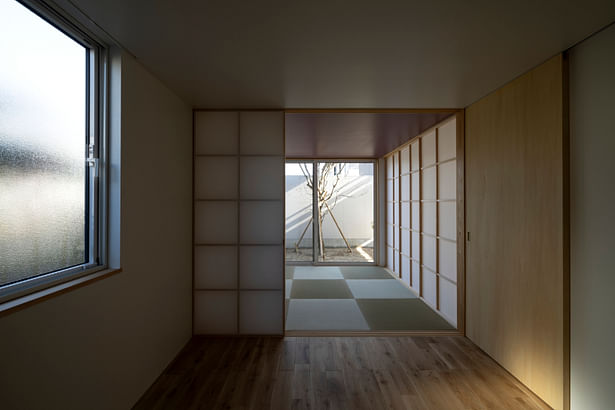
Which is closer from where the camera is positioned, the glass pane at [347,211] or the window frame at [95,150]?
the window frame at [95,150]

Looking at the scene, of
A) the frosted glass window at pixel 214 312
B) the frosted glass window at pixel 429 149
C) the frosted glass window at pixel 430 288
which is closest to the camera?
the frosted glass window at pixel 214 312

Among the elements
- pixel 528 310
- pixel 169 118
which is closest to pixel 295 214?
pixel 169 118

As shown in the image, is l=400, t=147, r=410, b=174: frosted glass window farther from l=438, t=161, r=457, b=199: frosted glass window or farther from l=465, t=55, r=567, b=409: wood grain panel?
l=465, t=55, r=567, b=409: wood grain panel

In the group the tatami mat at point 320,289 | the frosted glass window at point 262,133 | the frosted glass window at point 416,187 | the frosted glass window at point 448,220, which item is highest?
the frosted glass window at point 262,133

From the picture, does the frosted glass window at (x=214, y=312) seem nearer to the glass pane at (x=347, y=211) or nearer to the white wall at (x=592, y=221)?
the white wall at (x=592, y=221)

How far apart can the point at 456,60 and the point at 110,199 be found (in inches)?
93.2

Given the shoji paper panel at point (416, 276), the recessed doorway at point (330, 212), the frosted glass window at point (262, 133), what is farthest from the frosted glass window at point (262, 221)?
the recessed doorway at point (330, 212)

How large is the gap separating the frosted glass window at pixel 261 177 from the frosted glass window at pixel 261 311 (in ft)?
3.22

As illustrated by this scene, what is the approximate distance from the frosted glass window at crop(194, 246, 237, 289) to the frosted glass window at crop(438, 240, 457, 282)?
7.63ft

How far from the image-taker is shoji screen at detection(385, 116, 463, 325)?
353cm

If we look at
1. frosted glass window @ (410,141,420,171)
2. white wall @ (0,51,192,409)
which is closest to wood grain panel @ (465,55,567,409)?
frosted glass window @ (410,141,420,171)

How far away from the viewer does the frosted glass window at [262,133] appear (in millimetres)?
3178

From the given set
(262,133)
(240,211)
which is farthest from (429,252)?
(262,133)

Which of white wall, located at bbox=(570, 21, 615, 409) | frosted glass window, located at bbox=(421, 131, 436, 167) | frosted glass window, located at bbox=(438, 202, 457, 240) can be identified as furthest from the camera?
frosted glass window, located at bbox=(421, 131, 436, 167)
